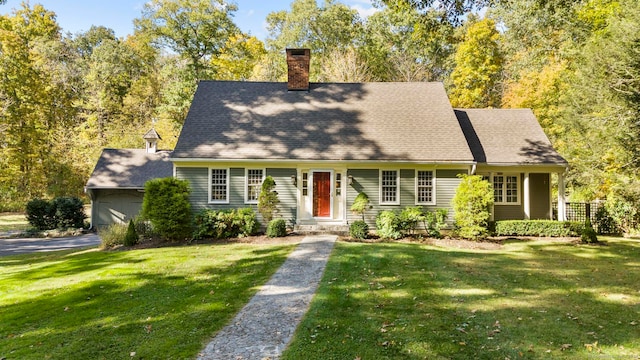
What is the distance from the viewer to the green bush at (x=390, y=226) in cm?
1334

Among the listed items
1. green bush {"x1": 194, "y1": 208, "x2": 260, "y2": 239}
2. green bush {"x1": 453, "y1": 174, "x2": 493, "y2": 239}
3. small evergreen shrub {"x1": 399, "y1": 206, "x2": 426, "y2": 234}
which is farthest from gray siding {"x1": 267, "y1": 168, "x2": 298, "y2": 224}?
green bush {"x1": 453, "y1": 174, "x2": 493, "y2": 239}

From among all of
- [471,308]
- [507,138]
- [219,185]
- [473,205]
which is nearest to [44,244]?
[219,185]

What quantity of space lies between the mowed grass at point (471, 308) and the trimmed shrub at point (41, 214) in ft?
58.6

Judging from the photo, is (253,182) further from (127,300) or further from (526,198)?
(526,198)

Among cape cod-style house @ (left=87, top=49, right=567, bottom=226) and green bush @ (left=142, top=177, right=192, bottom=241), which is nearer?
green bush @ (left=142, top=177, right=192, bottom=241)

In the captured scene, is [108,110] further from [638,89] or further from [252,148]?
[638,89]

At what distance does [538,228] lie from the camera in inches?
565

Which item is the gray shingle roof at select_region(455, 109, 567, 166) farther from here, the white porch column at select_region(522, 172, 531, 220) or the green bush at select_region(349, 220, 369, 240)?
the green bush at select_region(349, 220, 369, 240)

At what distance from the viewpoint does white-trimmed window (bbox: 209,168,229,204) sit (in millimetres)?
14961

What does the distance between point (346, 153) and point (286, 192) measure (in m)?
3.03

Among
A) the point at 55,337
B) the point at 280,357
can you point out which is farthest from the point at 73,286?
the point at 280,357

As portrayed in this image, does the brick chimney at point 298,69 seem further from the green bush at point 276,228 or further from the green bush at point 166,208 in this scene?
the green bush at point 166,208

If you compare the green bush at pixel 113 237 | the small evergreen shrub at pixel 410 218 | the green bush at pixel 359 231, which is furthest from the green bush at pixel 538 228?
the green bush at pixel 113 237

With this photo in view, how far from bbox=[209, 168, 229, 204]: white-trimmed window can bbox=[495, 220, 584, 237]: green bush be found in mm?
11374
